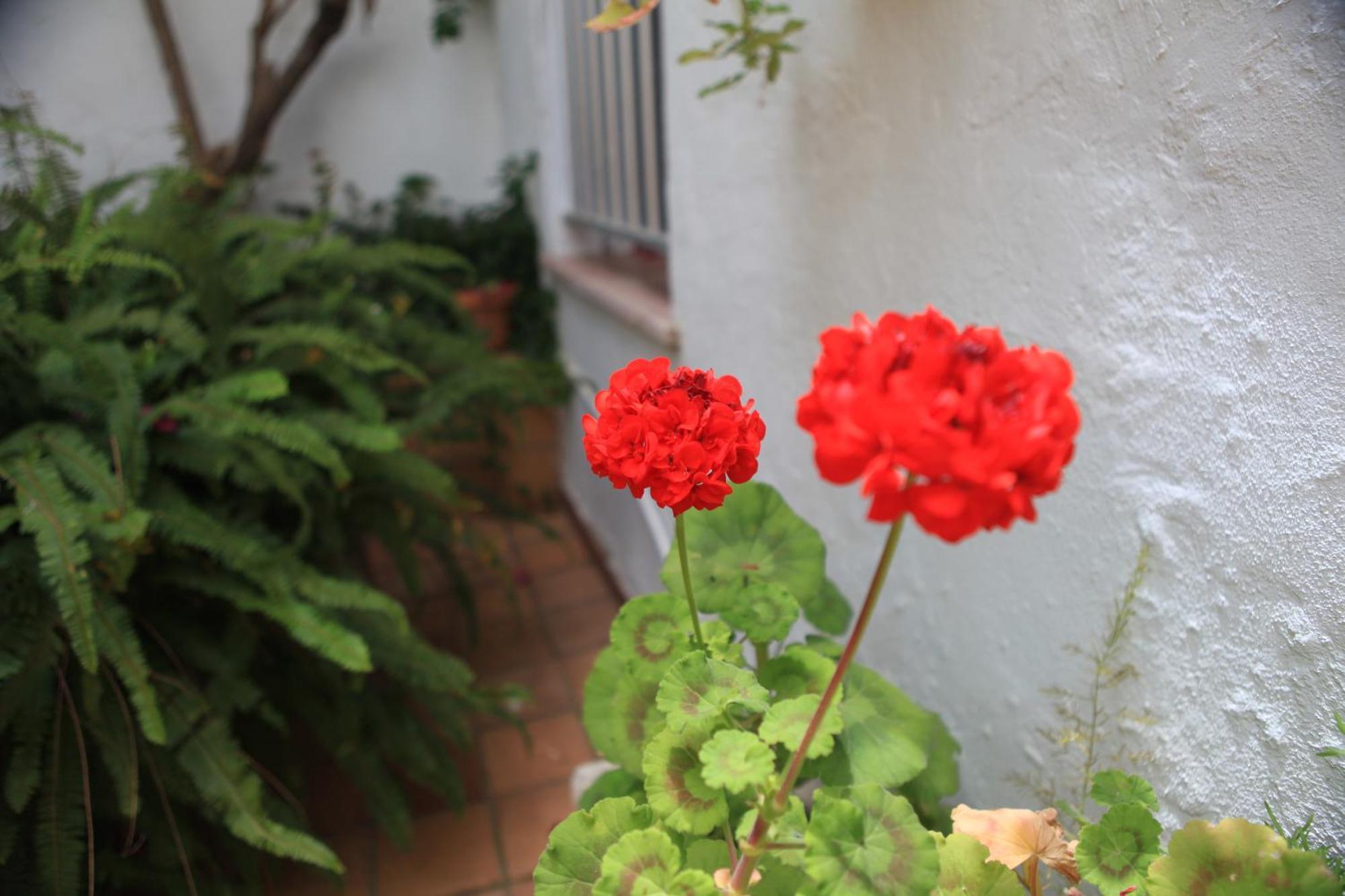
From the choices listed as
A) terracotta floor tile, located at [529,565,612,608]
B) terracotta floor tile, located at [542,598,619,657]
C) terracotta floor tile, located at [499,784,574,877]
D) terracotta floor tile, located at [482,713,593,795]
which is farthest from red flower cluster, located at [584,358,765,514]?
terracotta floor tile, located at [529,565,612,608]

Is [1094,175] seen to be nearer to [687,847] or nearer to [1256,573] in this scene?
[1256,573]

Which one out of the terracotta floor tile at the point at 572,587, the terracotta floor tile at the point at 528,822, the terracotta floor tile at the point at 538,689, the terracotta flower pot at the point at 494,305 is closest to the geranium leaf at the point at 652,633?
the terracotta floor tile at the point at 528,822

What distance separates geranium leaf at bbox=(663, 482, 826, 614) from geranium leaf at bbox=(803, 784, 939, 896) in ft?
1.24

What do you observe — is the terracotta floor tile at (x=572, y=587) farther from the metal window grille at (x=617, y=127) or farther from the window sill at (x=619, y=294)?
the metal window grille at (x=617, y=127)

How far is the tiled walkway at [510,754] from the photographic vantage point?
1.71 m

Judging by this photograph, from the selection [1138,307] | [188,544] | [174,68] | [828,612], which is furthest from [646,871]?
[174,68]

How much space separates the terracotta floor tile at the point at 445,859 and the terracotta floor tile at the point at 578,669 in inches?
18.0

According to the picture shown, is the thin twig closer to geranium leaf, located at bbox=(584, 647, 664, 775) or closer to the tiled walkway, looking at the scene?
the tiled walkway

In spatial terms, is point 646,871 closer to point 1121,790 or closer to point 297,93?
point 1121,790

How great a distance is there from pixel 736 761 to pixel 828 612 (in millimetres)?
548

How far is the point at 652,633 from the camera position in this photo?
2.89ft

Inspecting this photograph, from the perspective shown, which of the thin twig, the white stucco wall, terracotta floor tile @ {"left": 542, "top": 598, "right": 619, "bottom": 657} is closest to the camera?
the thin twig

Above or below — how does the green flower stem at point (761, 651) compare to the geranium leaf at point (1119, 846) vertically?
below

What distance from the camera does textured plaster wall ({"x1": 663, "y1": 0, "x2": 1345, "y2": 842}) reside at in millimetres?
660
